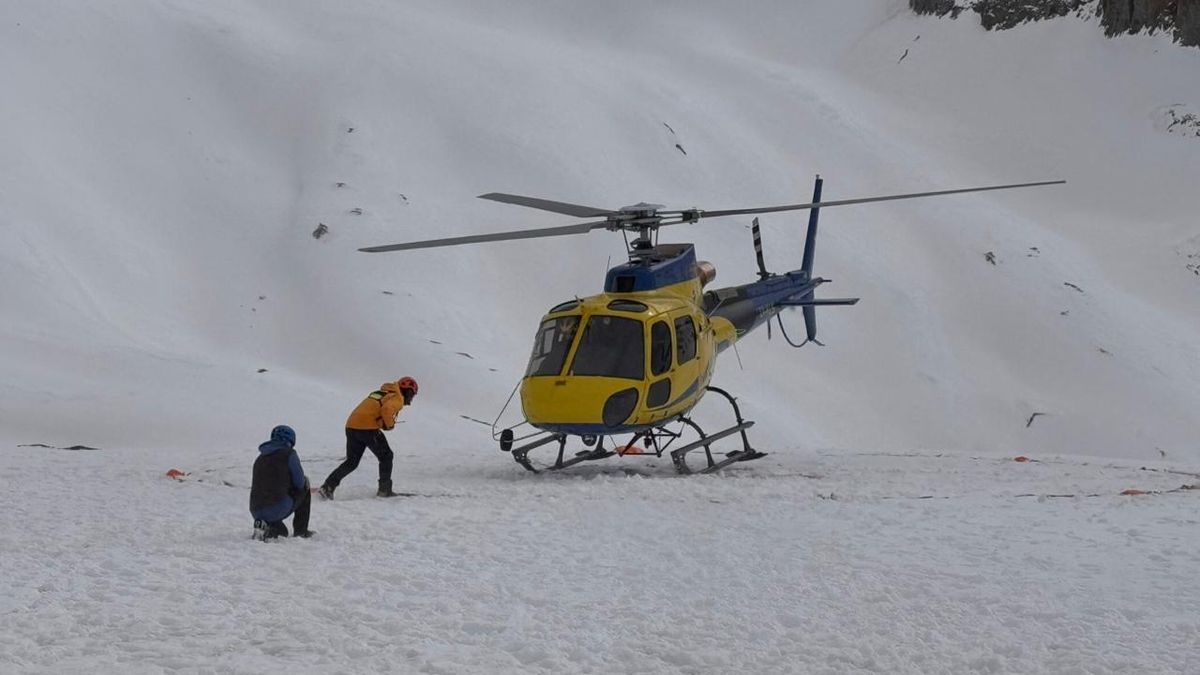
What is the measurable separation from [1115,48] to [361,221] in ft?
127

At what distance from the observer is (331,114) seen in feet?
124

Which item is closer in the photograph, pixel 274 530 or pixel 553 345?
pixel 274 530

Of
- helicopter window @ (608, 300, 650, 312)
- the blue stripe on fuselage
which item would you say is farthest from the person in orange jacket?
the blue stripe on fuselage

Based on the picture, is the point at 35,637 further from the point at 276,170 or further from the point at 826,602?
the point at 276,170

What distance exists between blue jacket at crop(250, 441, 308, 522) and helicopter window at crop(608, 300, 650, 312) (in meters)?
5.16

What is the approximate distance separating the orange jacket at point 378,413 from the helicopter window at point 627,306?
2930 mm

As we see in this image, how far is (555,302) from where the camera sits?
33000 millimetres

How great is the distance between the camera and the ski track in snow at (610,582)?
19.4ft

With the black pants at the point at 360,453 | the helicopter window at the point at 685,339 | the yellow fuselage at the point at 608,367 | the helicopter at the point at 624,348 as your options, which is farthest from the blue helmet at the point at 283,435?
the helicopter window at the point at 685,339

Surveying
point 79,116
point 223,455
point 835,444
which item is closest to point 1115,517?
point 223,455

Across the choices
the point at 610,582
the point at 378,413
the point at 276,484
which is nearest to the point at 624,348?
the point at 378,413

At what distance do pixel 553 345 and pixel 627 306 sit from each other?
38.6 inches

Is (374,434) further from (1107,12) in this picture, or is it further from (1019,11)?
(1019,11)

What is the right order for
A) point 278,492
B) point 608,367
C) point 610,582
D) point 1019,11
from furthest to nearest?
point 1019,11
point 608,367
point 278,492
point 610,582
